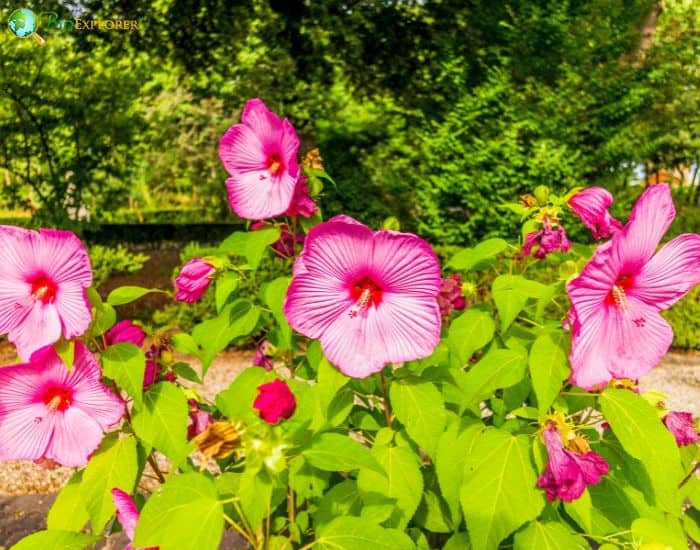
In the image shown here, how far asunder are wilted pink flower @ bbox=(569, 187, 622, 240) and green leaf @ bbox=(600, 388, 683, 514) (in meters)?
0.38

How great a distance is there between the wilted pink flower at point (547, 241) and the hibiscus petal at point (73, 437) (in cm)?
99

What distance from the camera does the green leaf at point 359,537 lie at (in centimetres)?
95

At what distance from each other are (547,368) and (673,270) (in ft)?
0.80

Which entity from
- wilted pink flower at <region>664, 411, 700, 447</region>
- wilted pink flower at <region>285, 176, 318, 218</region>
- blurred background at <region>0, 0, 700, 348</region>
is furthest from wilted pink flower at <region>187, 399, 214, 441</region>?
blurred background at <region>0, 0, 700, 348</region>

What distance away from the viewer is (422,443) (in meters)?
1.09

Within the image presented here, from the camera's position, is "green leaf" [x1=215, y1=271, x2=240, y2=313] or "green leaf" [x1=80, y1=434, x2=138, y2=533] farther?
"green leaf" [x1=215, y1=271, x2=240, y2=313]

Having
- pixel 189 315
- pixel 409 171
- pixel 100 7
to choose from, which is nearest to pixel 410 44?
pixel 409 171

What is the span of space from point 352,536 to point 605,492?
0.58 metres

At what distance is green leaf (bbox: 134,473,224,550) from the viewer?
0.89 metres

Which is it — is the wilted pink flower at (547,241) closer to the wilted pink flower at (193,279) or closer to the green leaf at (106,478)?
the wilted pink flower at (193,279)

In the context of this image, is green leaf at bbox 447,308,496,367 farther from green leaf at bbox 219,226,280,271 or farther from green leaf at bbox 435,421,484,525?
green leaf at bbox 219,226,280,271

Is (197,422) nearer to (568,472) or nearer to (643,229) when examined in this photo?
(568,472)

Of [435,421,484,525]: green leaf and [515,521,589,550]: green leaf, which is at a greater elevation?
[435,421,484,525]: green leaf

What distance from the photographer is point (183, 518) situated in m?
0.92
